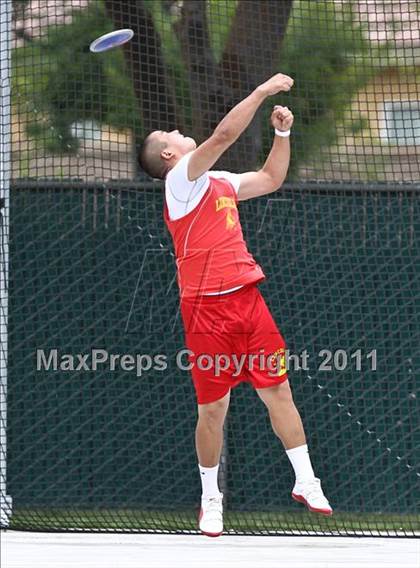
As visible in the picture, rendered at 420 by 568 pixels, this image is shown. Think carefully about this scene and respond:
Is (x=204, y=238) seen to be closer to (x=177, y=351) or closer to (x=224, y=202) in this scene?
(x=224, y=202)

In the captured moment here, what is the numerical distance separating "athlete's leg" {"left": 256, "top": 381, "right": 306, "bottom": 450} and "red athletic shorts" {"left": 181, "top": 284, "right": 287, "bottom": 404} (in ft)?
0.14

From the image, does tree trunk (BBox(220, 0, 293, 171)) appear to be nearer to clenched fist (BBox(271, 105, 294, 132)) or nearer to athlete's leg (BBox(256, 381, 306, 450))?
clenched fist (BBox(271, 105, 294, 132))

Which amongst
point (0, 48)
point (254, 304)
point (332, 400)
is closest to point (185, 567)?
point (254, 304)

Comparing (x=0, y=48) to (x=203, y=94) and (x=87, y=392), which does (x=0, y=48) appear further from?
(x=87, y=392)

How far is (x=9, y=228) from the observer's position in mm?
7160

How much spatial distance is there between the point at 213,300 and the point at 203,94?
121 inches

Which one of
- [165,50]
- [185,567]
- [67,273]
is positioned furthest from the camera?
[165,50]

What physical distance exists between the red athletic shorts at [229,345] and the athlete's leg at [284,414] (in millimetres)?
43

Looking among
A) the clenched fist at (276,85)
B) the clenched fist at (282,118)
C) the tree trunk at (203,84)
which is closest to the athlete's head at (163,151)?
the clenched fist at (282,118)

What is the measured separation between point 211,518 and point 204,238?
1.21 metres

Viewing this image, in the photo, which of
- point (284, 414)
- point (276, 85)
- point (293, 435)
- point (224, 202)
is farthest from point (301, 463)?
point (276, 85)

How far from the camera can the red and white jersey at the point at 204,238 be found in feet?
15.5

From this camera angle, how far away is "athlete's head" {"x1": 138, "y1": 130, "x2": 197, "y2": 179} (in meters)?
4.95

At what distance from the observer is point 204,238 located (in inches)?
187
